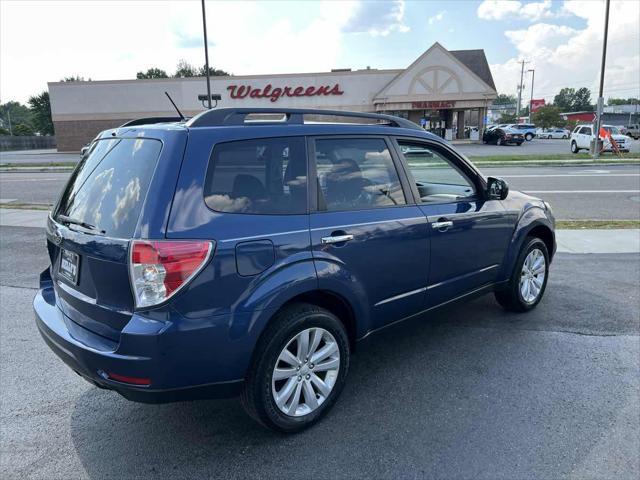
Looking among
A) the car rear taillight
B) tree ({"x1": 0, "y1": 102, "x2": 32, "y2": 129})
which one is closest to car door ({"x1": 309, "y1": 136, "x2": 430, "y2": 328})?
the car rear taillight

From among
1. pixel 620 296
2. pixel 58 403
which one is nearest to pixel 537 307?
pixel 620 296

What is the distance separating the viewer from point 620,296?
5.22 meters

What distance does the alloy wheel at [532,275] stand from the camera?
15.5ft

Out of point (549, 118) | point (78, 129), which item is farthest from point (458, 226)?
point (549, 118)

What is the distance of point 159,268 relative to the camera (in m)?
2.38

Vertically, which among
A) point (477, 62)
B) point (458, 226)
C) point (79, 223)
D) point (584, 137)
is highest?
point (477, 62)

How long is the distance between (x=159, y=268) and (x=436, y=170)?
2926mm

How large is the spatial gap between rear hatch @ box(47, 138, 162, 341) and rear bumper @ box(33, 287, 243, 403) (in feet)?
0.31

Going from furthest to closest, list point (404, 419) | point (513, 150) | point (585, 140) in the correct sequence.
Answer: point (513, 150) < point (585, 140) < point (404, 419)

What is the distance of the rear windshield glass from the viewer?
8.31 feet

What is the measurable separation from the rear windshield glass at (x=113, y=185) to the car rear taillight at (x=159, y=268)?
0.49 ft

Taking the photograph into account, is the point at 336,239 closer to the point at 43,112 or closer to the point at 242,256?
the point at 242,256

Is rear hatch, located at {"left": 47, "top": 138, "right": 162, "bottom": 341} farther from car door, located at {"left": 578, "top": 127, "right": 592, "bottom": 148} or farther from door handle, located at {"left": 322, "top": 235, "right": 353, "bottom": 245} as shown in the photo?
car door, located at {"left": 578, "top": 127, "right": 592, "bottom": 148}

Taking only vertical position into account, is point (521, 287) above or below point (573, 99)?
below
